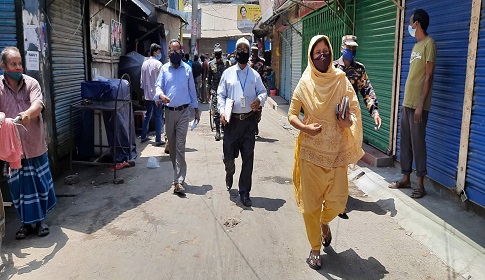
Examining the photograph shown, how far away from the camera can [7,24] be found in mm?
5988

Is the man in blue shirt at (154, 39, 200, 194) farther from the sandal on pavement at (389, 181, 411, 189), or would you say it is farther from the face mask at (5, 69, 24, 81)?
the sandal on pavement at (389, 181, 411, 189)

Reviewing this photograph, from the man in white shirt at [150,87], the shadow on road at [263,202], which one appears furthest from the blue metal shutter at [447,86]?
the man in white shirt at [150,87]

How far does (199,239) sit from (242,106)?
184 cm

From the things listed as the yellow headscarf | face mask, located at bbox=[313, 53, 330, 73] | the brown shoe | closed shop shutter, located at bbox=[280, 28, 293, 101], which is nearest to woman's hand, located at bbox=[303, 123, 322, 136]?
the yellow headscarf

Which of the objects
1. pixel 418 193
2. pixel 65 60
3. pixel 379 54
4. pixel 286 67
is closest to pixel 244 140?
pixel 418 193

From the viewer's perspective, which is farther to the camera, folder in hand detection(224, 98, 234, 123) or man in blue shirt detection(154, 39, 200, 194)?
man in blue shirt detection(154, 39, 200, 194)

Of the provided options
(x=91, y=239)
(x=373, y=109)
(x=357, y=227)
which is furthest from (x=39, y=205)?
(x=373, y=109)

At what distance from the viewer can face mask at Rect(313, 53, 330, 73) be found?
3.89 metres

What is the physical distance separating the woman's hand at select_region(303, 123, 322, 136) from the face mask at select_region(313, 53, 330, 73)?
51 cm

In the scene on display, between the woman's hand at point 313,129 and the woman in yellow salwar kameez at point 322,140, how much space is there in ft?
0.23

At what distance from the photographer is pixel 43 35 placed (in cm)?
651

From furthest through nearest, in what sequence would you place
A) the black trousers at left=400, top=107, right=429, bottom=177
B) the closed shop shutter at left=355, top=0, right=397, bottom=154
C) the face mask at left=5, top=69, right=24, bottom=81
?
the closed shop shutter at left=355, top=0, right=397, bottom=154
the black trousers at left=400, top=107, right=429, bottom=177
the face mask at left=5, top=69, right=24, bottom=81

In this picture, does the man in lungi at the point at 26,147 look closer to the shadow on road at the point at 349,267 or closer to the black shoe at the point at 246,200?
the black shoe at the point at 246,200

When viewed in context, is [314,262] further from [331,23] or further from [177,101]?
[331,23]
